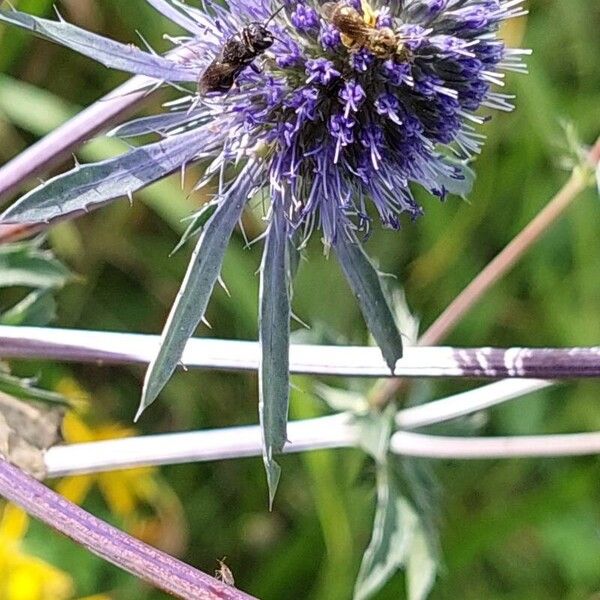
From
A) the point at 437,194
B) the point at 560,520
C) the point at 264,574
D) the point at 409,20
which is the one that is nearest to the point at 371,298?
the point at 437,194

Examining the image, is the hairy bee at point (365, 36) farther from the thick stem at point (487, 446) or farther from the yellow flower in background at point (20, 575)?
the yellow flower in background at point (20, 575)

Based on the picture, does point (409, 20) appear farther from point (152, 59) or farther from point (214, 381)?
point (214, 381)

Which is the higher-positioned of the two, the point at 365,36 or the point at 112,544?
the point at 365,36

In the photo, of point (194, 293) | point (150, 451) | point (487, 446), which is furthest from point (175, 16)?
point (487, 446)

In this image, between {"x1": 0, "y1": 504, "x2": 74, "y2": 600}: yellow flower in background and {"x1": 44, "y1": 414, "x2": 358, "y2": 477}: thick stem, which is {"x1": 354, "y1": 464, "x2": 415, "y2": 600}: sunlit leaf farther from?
{"x1": 0, "y1": 504, "x2": 74, "y2": 600}: yellow flower in background

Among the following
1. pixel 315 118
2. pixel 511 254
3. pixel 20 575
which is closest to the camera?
pixel 315 118

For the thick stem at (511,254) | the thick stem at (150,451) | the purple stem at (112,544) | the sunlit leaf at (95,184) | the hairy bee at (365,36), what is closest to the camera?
the purple stem at (112,544)

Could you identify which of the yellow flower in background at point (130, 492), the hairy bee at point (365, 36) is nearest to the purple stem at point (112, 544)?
the hairy bee at point (365, 36)

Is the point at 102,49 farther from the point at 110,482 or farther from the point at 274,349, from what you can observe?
the point at 110,482
